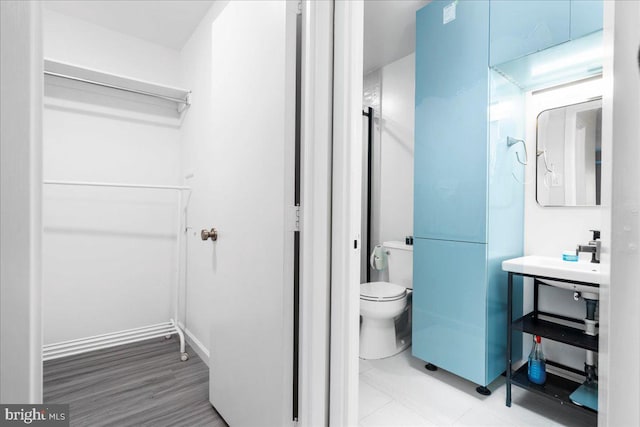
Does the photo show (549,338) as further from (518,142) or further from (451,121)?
(451,121)

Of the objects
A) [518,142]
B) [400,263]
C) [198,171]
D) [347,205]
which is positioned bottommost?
[400,263]

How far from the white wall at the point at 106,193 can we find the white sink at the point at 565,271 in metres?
2.56

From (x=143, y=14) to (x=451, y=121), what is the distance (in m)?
2.26

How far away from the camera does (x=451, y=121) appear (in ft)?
6.19

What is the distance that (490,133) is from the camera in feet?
5.68

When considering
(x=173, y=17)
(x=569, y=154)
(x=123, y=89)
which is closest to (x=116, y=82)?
(x=123, y=89)

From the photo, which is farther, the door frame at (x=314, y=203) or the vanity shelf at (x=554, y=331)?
the vanity shelf at (x=554, y=331)

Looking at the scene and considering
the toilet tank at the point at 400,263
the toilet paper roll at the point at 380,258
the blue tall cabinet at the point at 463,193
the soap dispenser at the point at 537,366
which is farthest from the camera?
the toilet paper roll at the point at 380,258

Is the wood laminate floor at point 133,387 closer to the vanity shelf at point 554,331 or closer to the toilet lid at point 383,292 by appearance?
the toilet lid at point 383,292

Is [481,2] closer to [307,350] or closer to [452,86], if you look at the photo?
[452,86]

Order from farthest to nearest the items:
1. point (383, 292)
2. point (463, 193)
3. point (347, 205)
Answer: point (383, 292)
point (463, 193)
point (347, 205)

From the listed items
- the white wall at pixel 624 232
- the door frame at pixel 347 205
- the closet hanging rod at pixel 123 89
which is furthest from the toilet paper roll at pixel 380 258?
the white wall at pixel 624 232

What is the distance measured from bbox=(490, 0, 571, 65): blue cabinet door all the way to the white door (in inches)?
47.9

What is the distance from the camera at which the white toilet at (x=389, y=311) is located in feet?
7.09
